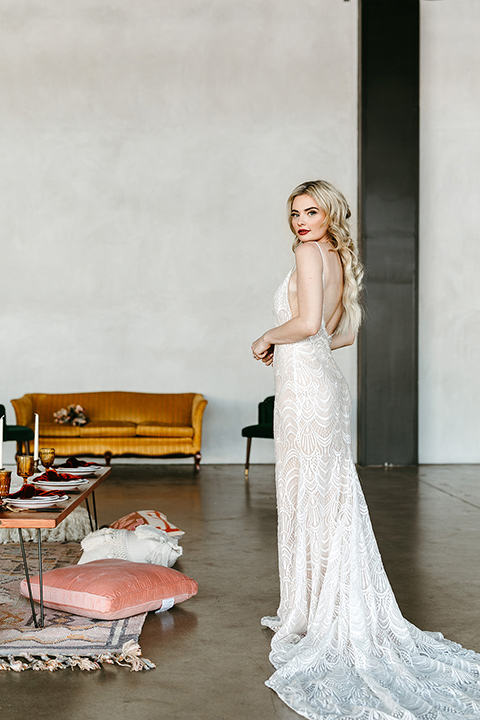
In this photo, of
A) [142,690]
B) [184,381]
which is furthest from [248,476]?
[142,690]

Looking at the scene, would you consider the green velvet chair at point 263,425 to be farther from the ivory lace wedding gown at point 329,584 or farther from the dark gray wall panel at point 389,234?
the ivory lace wedding gown at point 329,584

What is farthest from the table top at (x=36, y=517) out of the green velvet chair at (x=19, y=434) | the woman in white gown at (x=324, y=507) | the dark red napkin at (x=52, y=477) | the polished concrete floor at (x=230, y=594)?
the green velvet chair at (x=19, y=434)

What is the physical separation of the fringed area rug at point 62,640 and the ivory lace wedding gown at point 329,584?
0.57m

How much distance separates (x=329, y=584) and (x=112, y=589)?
3.10 ft

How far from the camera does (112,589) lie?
3.33m


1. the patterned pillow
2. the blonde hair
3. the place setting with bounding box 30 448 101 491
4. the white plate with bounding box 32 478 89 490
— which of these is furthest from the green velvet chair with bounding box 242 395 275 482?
the blonde hair

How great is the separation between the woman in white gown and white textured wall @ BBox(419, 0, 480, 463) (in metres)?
6.62

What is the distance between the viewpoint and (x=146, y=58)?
9.68 metres

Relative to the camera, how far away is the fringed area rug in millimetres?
2854

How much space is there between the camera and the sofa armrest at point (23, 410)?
8648mm

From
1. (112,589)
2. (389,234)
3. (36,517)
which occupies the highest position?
(389,234)

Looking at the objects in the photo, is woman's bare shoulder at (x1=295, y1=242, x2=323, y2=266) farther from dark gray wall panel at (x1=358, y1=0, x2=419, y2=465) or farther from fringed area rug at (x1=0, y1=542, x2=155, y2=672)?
dark gray wall panel at (x1=358, y1=0, x2=419, y2=465)

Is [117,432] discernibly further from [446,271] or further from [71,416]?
[446,271]

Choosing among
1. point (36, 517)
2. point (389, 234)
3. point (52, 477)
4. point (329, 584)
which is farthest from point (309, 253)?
point (389, 234)
